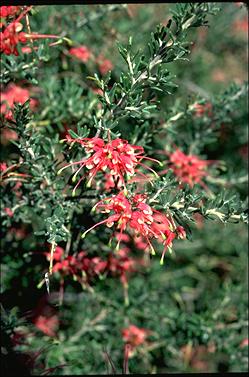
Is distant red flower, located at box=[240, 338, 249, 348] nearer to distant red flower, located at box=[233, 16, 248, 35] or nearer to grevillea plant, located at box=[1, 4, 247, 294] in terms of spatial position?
grevillea plant, located at box=[1, 4, 247, 294]

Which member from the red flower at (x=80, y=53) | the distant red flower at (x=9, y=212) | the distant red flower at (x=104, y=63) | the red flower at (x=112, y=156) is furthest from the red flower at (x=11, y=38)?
the distant red flower at (x=104, y=63)

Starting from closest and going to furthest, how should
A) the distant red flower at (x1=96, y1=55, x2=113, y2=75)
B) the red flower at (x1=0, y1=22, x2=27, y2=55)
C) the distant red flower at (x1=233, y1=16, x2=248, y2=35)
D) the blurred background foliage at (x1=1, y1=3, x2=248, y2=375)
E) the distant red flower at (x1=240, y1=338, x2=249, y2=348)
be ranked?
the red flower at (x1=0, y1=22, x2=27, y2=55), the blurred background foliage at (x1=1, y1=3, x2=248, y2=375), the distant red flower at (x1=240, y1=338, x2=249, y2=348), the distant red flower at (x1=96, y1=55, x2=113, y2=75), the distant red flower at (x1=233, y1=16, x2=248, y2=35)

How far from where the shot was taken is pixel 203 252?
120 inches

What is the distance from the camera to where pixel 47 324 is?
218 centimetres

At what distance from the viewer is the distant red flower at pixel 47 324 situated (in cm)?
212

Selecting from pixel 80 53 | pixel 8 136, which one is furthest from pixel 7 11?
pixel 8 136

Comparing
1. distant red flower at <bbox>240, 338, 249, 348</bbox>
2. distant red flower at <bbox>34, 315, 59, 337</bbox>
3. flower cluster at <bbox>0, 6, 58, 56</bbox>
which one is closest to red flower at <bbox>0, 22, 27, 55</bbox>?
flower cluster at <bbox>0, 6, 58, 56</bbox>

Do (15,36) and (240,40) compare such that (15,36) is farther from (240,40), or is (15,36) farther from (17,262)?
(240,40)

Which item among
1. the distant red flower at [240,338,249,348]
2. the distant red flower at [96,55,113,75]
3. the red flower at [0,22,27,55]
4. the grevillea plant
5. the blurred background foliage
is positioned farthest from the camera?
the distant red flower at [96,55,113,75]

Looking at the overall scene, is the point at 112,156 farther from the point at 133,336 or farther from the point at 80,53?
the point at 133,336

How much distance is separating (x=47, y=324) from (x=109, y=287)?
40 cm

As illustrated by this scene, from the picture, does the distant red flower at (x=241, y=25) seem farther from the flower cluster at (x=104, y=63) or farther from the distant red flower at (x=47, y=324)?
the distant red flower at (x=47, y=324)

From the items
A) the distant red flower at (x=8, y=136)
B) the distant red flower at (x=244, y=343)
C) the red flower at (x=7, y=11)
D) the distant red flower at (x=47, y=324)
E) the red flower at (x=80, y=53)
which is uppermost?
the red flower at (x=80, y=53)

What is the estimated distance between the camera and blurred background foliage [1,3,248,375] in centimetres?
204
